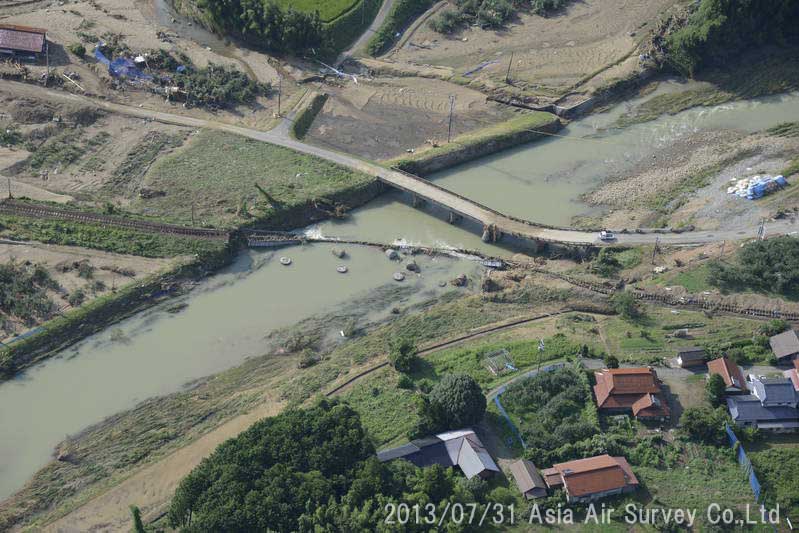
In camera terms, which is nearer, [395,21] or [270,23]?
[270,23]

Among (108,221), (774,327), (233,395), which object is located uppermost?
(774,327)

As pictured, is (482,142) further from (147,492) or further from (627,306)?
(147,492)

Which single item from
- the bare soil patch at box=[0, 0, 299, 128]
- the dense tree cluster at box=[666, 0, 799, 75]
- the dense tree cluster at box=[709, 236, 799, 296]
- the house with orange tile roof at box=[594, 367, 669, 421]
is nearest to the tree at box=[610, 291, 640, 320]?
the dense tree cluster at box=[709, 236, 799, 296]

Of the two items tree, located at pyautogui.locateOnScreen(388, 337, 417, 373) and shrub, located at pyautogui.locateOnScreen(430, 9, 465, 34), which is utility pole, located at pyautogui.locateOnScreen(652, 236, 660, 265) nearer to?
tree, located at pyautogui.locateOnScreen(388, 337, 417, 373)

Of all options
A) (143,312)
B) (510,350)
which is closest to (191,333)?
(143,312)

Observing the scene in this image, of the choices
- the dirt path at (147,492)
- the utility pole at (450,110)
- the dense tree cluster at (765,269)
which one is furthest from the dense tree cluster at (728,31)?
the dirt path at (147,492)

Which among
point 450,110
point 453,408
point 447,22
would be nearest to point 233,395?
point 453,408

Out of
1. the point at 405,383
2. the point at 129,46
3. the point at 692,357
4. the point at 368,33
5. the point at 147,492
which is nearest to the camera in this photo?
the point at 147,492

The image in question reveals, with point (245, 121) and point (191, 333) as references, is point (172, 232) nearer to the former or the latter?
point (191, 333)
